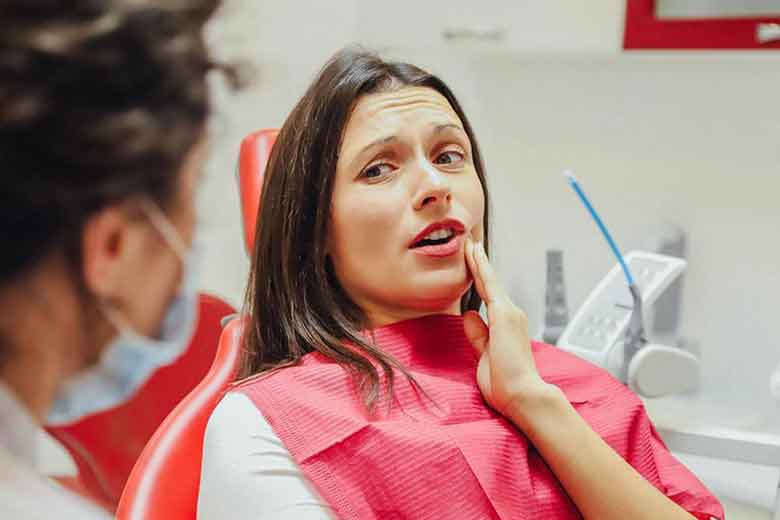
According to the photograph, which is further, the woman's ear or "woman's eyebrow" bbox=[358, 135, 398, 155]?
"woman's eyebrow" bbox=[358, 135, 398, 155]

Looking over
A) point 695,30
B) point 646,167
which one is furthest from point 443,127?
point 646,167

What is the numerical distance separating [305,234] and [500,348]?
0.29 metres

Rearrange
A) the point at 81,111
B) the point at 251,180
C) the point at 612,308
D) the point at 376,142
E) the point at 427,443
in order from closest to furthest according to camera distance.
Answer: the point at 81,111
the point at 427,443
the point at 376,142
the point at 251,180
the point at 612,308

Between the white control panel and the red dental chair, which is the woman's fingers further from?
the white control panel

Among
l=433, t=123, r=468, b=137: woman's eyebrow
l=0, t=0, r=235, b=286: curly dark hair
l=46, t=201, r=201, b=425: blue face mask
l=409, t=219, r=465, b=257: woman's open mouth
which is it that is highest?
l=0, t=0, r=235, b=286: curly dark hair

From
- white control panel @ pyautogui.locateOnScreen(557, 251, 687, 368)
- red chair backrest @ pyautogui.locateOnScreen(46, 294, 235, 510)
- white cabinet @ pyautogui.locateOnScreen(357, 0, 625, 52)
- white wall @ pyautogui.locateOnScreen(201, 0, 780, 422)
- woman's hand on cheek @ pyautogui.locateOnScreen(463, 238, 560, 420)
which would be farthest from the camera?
white wall @ pyautogui.locateOnScreen(201, 0, 780, 422)

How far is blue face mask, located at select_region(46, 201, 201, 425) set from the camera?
0.38m

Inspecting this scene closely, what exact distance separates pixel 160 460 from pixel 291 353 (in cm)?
22

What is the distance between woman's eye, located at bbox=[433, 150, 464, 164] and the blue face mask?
814 mm

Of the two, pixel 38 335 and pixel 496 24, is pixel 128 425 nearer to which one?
pixel 38 335

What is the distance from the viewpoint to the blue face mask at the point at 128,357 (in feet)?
1.26

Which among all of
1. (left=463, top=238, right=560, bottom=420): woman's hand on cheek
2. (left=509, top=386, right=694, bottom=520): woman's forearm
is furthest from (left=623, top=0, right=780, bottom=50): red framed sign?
(left=509, top=386, right=694, bottom=520): woman's forearm

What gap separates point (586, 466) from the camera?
1050 millimetres

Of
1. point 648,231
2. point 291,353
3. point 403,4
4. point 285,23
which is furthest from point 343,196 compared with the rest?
point 648,231
